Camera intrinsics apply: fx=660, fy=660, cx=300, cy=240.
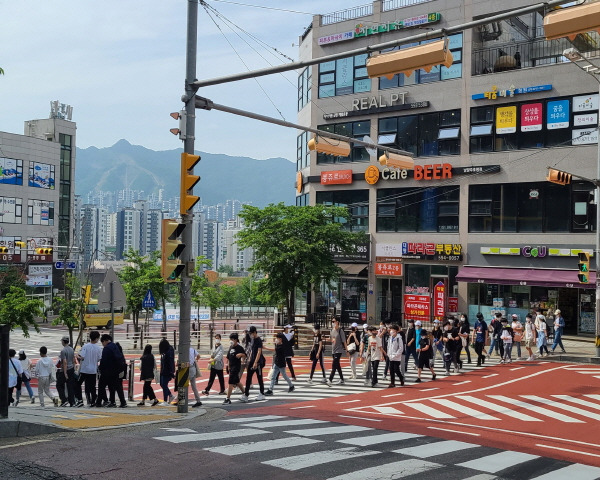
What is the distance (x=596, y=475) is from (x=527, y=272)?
2583 centimetres

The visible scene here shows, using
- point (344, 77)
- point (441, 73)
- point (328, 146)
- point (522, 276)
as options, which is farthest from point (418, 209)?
point (328, 146)

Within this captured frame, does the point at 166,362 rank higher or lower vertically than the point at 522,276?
lower

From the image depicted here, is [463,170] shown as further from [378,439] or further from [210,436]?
[210,436]

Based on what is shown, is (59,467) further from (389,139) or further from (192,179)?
(389,139)

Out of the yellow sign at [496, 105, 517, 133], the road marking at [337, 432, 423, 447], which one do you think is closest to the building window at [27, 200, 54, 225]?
the yellow sign at [496, 105, 517, 133]

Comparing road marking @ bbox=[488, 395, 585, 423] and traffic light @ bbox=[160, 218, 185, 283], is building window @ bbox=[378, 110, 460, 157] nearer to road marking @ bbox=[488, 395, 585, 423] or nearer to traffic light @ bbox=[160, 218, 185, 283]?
road marking @ bbox=[488, 395, 585, 423]

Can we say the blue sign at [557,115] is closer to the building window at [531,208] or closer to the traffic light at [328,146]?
the building window at [531,208]

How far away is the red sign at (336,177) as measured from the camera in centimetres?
4084

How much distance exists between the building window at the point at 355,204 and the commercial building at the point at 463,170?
9 cm

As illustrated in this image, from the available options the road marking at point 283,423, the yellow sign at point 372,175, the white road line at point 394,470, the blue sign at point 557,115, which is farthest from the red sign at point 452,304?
the white road line at point 394,470

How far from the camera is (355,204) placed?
134 ft

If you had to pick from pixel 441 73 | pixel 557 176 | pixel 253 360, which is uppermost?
pixel 441 73

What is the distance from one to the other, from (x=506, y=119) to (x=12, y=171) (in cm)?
5316

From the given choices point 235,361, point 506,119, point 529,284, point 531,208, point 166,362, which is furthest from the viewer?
point 506,119
